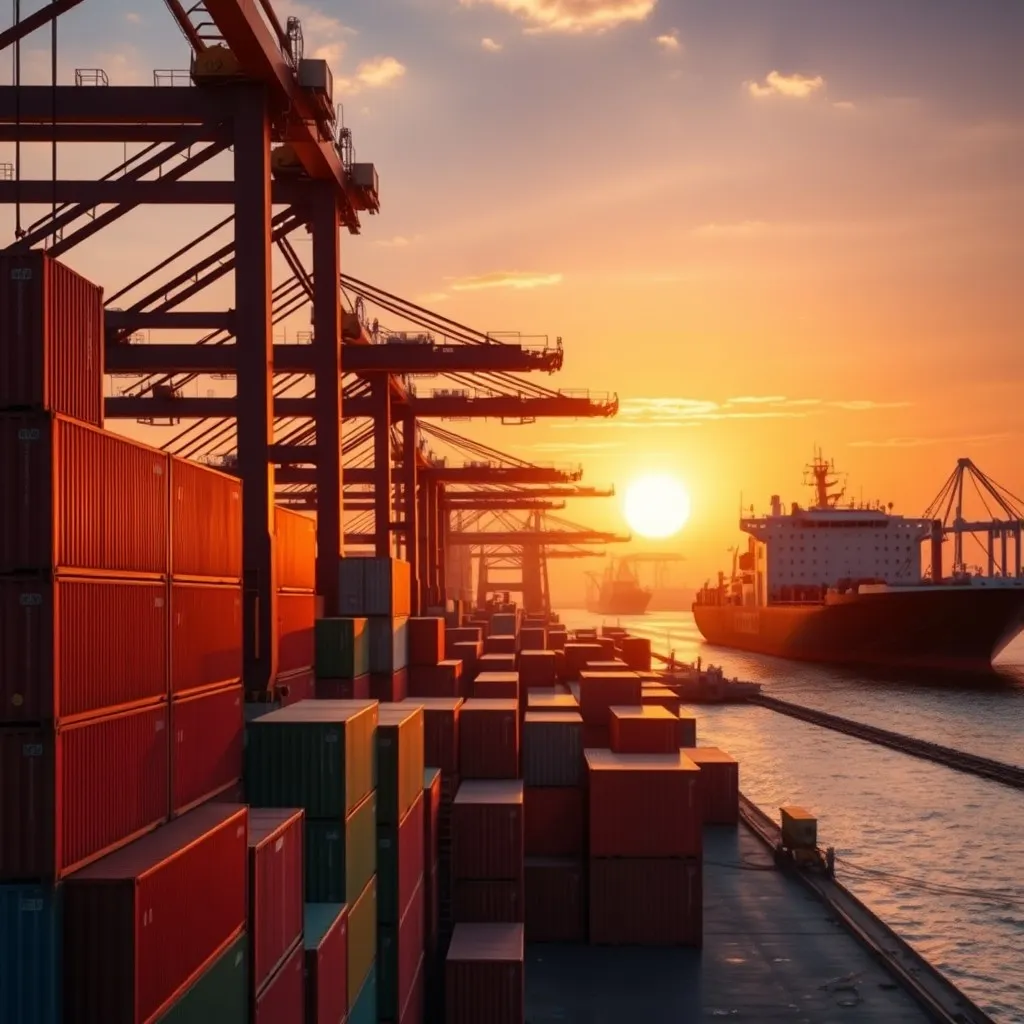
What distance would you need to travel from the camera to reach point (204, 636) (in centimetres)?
1349

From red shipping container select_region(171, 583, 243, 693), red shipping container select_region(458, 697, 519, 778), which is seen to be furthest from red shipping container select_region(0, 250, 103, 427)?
red shipping container select_region(458, 697, 519, 778)

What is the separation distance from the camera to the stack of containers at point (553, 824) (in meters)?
25.2

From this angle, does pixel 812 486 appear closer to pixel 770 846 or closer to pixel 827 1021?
pixel 770 846

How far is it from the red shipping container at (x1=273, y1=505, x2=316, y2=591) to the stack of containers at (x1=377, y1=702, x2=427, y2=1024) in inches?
235

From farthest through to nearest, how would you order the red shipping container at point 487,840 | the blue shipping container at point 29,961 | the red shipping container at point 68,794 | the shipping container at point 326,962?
the red shipping container at point 487,840 → the shipping container at point 326,962 → the red shipping container at point 68,794 → the blue shipping container at point 29,961

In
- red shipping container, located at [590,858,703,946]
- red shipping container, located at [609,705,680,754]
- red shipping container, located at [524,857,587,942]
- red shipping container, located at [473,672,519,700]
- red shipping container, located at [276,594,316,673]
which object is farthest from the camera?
red shipping container, located at [473,672,519,700]

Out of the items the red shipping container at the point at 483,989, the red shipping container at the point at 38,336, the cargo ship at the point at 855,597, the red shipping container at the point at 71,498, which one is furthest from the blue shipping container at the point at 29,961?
the cargo ship at the point at 855,597

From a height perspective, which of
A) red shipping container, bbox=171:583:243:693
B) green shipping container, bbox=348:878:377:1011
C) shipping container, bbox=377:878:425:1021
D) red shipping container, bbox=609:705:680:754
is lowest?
shipping container, bbox=377:878:425:1021

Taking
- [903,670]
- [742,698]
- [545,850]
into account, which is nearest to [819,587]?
[903,670]

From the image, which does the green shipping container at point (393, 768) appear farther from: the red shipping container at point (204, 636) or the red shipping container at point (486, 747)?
the red shipping container at point (486, 747)

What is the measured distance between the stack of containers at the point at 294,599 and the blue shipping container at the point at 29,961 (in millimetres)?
13607

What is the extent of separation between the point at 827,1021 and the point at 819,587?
100 metres

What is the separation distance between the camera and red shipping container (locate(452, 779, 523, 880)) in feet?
76.6

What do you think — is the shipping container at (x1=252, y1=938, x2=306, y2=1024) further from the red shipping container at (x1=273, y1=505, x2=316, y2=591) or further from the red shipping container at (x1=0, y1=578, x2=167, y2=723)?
the red shipping container at (x1=273, y1=505, x2=316, y2=591)
